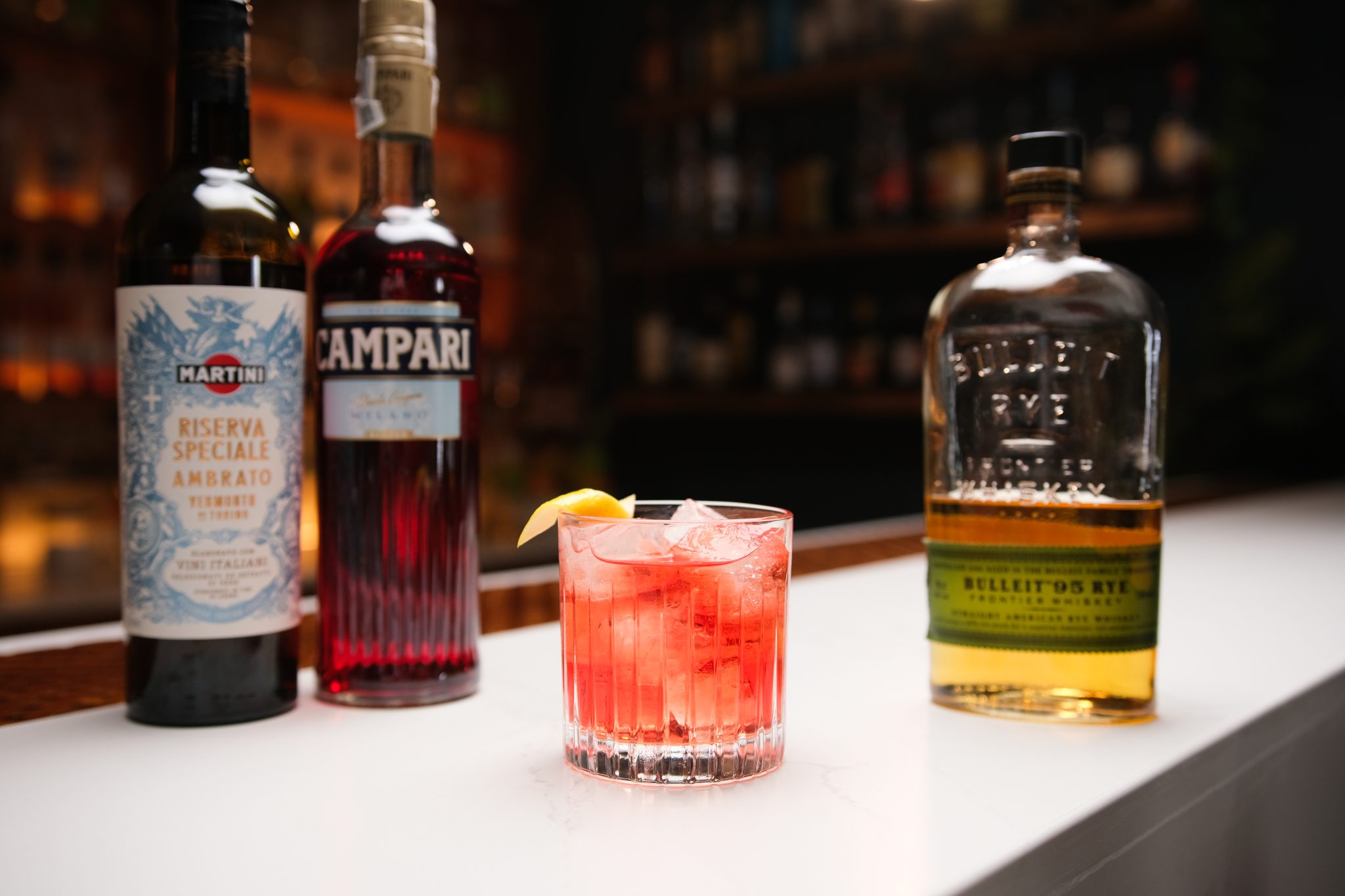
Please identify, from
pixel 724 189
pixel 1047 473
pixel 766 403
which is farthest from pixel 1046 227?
pixel 724 189

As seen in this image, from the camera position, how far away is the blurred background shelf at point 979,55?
2.46 metres

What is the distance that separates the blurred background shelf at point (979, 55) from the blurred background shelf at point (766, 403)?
76cm

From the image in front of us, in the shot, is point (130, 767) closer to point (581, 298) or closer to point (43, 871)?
point (43, 871)

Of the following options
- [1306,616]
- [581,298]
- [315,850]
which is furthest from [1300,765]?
[581,298]

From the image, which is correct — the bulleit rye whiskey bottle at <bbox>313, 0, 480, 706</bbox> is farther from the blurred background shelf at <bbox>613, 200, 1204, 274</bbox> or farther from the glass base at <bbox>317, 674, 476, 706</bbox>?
the blurred background shelf at <bbox>613, 200, 1204, 274</bbox>

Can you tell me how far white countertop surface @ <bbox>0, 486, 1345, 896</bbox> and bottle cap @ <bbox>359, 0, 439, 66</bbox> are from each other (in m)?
0.40

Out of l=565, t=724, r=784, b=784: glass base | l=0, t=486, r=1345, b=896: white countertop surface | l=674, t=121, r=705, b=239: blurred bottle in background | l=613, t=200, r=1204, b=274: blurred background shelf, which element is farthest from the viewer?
l=674, t=121, r=705, b=239: blurred bottle in background

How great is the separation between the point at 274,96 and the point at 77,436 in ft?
3.10

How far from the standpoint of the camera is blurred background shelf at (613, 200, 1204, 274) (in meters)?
2.41

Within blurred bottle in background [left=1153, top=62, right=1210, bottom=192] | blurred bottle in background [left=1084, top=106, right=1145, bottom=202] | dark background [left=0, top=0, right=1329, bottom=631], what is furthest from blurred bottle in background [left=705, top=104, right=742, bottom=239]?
blurred bottle in background [left=1153, top=62, right=1210, bottom=192]

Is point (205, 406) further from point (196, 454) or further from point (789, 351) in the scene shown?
point (789, 351)

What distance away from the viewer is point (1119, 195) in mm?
2508

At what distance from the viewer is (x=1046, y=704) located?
692mm

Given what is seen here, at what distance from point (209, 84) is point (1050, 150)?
50cm
